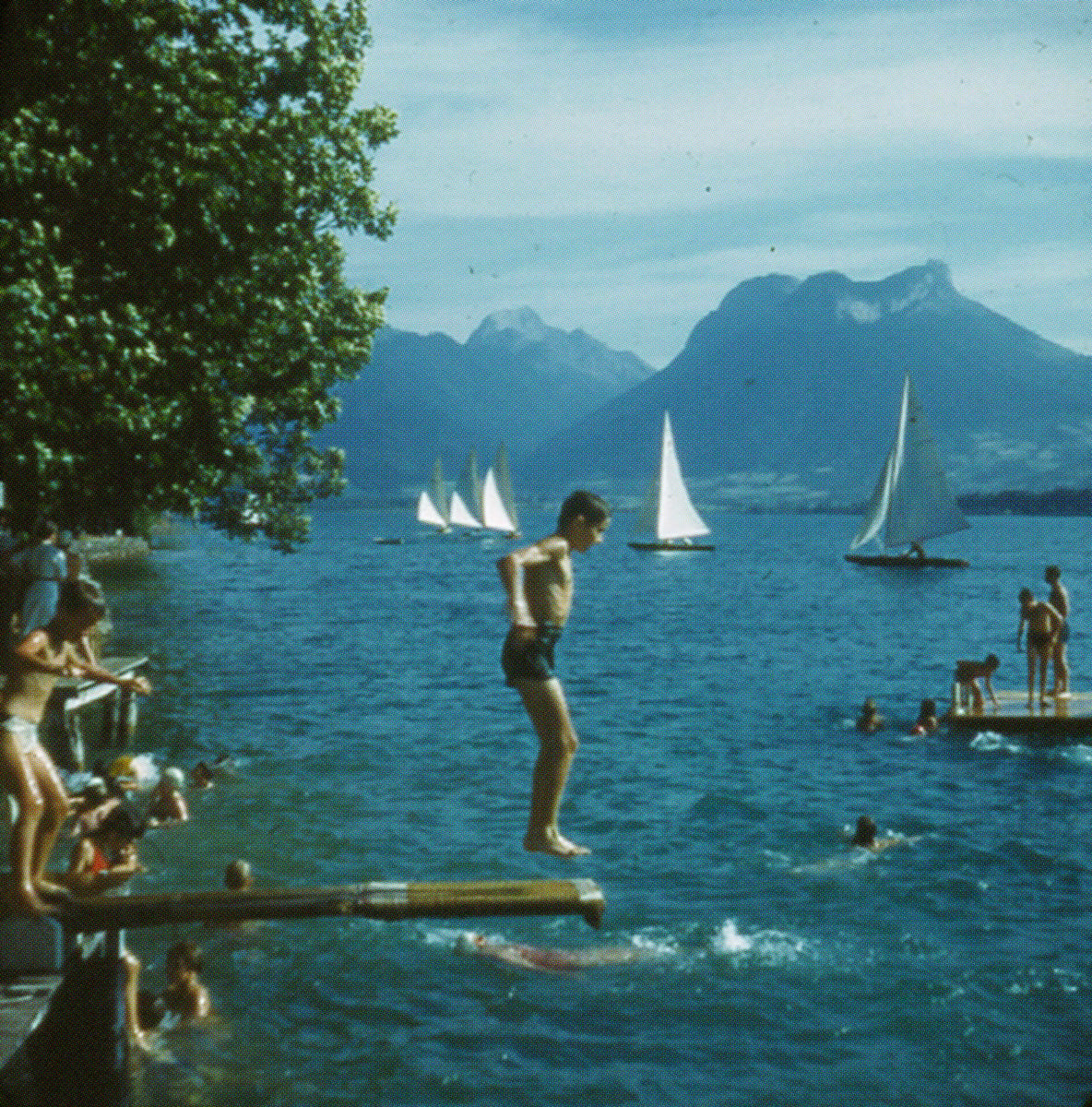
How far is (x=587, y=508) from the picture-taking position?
6.57 m

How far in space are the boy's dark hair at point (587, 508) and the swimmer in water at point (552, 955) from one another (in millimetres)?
24339

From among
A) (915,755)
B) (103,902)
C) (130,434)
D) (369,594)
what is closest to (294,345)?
(130,434)

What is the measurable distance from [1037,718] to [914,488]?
3277 inches

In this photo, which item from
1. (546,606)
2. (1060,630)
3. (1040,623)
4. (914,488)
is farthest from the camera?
(914,488)

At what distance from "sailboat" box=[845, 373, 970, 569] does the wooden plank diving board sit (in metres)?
107

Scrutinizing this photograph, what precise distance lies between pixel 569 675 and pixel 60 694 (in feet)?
134

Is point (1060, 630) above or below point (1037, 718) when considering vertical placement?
above

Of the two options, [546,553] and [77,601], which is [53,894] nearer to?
[77,601]

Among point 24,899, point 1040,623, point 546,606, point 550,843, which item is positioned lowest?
point 1040,623

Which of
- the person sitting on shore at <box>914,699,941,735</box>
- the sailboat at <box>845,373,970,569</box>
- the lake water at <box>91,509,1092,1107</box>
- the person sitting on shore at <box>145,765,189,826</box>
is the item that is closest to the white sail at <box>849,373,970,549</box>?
the sailboat at <box>845,373,970,569</box>

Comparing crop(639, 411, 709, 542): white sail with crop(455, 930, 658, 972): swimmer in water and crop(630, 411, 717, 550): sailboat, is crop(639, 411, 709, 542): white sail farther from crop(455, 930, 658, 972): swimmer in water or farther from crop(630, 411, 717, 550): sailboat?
crop(455, 930, 658, 972): swimmer in water

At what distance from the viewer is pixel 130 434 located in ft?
69.4

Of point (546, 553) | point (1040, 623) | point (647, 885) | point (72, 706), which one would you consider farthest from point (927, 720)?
point (546, 553)

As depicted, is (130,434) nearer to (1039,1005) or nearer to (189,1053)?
(189,1053)
